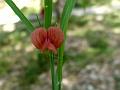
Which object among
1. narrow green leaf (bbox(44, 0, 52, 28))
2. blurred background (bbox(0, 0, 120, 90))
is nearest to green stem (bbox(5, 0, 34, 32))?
narrow green leaf (bbox(44, 0, 52, 28))

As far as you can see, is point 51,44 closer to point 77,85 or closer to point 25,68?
point 77,85

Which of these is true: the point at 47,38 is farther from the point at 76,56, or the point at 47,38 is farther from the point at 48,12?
the point at 76,56

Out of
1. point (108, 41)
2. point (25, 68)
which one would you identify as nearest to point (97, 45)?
point (108, 41)

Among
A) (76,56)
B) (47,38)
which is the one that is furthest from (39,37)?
(76,56)

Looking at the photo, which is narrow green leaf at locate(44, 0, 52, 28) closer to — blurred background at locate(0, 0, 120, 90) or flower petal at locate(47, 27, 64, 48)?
flower petal at locate(47, 27, 64, 48)

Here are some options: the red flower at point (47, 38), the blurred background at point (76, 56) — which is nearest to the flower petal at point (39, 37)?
the red flower at point (47, 38)
